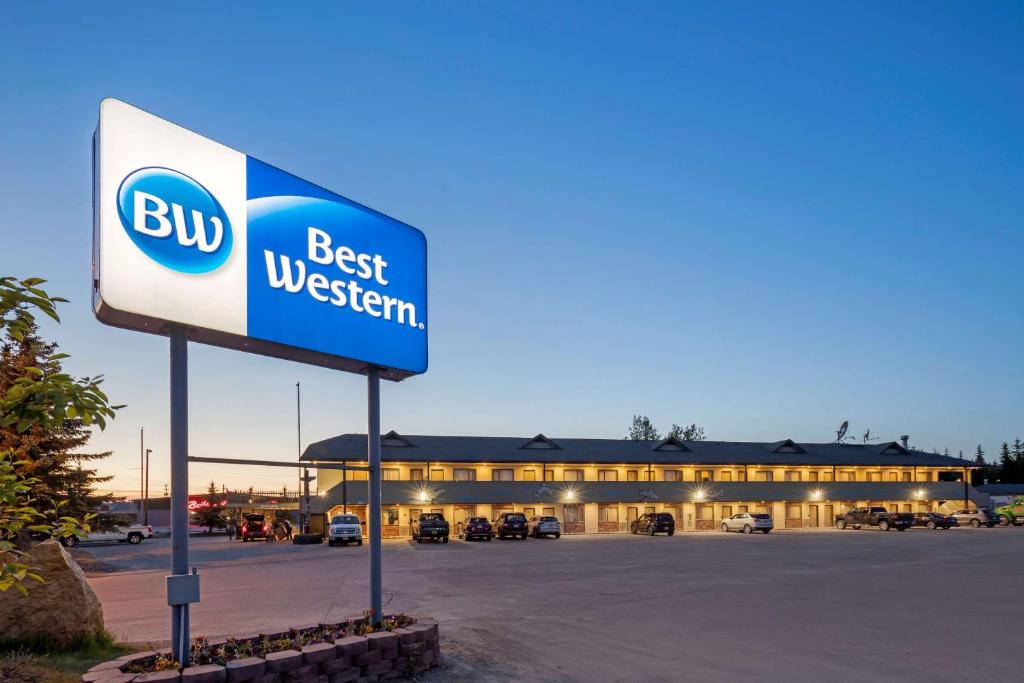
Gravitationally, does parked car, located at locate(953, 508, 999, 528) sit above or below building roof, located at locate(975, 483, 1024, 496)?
above

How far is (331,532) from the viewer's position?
41688 millimetres

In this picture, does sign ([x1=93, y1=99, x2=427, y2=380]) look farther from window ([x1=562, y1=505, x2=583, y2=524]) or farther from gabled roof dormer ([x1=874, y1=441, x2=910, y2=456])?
gabled roof dormer ([x1=874, y1=441, x2=910, y2=456])

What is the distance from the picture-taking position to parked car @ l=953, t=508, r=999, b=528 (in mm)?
57000

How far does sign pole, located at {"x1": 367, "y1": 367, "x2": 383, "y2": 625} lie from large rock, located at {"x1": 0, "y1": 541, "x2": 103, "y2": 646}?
428 cm

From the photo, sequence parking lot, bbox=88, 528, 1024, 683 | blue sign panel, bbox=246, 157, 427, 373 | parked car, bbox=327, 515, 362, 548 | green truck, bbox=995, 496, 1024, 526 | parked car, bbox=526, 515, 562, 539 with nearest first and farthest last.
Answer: blue sign panel, bbox=246, 157, 427, 373, parking lot, bbox=88, 528, 1024, 683, parked car, bbox=327, 515, 362, 548, parked car, bbox=526, 515, 562, 539, green truck, bbox=995, 496, 1024, 526

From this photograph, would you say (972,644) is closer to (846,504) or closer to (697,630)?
(697,630)

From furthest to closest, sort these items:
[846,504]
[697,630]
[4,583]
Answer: [846,504]
[697,630]
[4,583]

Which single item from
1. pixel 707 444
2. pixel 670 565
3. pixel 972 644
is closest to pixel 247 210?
pixel 972 644

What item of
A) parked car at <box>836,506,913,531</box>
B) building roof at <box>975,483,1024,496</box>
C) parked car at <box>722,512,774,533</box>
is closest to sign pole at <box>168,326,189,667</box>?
parked car at <box>722,512,774,533</box>

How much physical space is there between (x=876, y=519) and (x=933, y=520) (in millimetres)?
4802

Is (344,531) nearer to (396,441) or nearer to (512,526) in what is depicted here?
(512,526)

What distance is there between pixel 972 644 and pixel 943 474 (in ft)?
222

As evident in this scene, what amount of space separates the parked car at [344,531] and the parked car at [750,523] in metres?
26.7

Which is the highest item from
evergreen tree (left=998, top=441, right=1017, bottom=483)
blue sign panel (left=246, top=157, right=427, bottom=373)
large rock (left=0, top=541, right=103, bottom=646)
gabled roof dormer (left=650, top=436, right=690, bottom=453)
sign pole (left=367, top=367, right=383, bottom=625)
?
blue sign panel (left=246, top=157, right=427, bottom=373)
